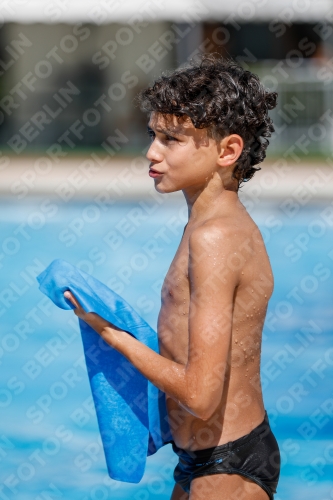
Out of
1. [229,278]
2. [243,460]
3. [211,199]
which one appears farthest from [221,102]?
[243,460]

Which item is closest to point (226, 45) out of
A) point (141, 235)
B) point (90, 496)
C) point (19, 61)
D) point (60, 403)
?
point (19, 61)

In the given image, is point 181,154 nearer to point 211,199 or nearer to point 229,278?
point 211,199

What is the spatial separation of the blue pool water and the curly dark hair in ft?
7.26

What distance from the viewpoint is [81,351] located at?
5.82 m

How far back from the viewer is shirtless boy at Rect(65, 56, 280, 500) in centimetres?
191

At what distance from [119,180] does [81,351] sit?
7.41m

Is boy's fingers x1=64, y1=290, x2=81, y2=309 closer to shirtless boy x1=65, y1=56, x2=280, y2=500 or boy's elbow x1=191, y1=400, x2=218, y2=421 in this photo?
shirtless boy x1=65, y1=56, x2=280, y2=500

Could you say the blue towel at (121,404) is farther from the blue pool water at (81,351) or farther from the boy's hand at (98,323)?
the blue pool water at (81,351)

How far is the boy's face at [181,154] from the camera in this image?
197 cm

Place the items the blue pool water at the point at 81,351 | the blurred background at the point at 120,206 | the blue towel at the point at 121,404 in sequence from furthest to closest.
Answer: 1. the blurred background at the point at 120,206
2. the blue pool water at the point at 81,351
3. the blue towel at the point at 121,404

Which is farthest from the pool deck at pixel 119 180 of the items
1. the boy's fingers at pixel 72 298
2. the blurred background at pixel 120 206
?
the boy's fingers at pixel 72 298

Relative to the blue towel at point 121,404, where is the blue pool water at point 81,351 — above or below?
below

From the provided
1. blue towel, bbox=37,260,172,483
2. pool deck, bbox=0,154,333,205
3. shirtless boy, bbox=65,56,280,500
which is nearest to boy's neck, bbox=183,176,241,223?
shirtless boy, bbox=65,56,280,500

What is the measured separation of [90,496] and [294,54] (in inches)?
614
